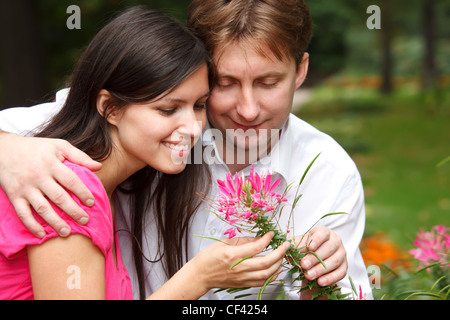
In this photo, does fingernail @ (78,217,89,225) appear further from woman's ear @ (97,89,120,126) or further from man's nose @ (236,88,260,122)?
man's nose @ (236,88,260,122)

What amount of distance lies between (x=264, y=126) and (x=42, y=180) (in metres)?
1.08

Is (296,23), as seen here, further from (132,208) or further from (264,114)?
(132,208)

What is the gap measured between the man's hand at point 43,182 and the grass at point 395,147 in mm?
4210

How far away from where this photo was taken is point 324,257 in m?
1.95

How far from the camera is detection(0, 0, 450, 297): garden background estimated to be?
693 cm

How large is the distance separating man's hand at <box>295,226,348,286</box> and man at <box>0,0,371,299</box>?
0.08ft

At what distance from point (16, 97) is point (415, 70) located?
14745 mm

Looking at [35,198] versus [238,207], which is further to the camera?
[35,198]

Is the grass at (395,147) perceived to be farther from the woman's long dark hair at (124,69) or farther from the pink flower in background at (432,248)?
the woman's long dark hair at (124,69)

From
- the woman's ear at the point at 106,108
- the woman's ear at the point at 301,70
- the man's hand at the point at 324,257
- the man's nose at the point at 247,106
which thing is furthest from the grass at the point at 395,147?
Answer: the woman's ear at the point at 106,108

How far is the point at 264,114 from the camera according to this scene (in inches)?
99.0

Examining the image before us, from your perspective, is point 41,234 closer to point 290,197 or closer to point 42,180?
point 42,180

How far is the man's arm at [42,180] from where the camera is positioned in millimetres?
1805
